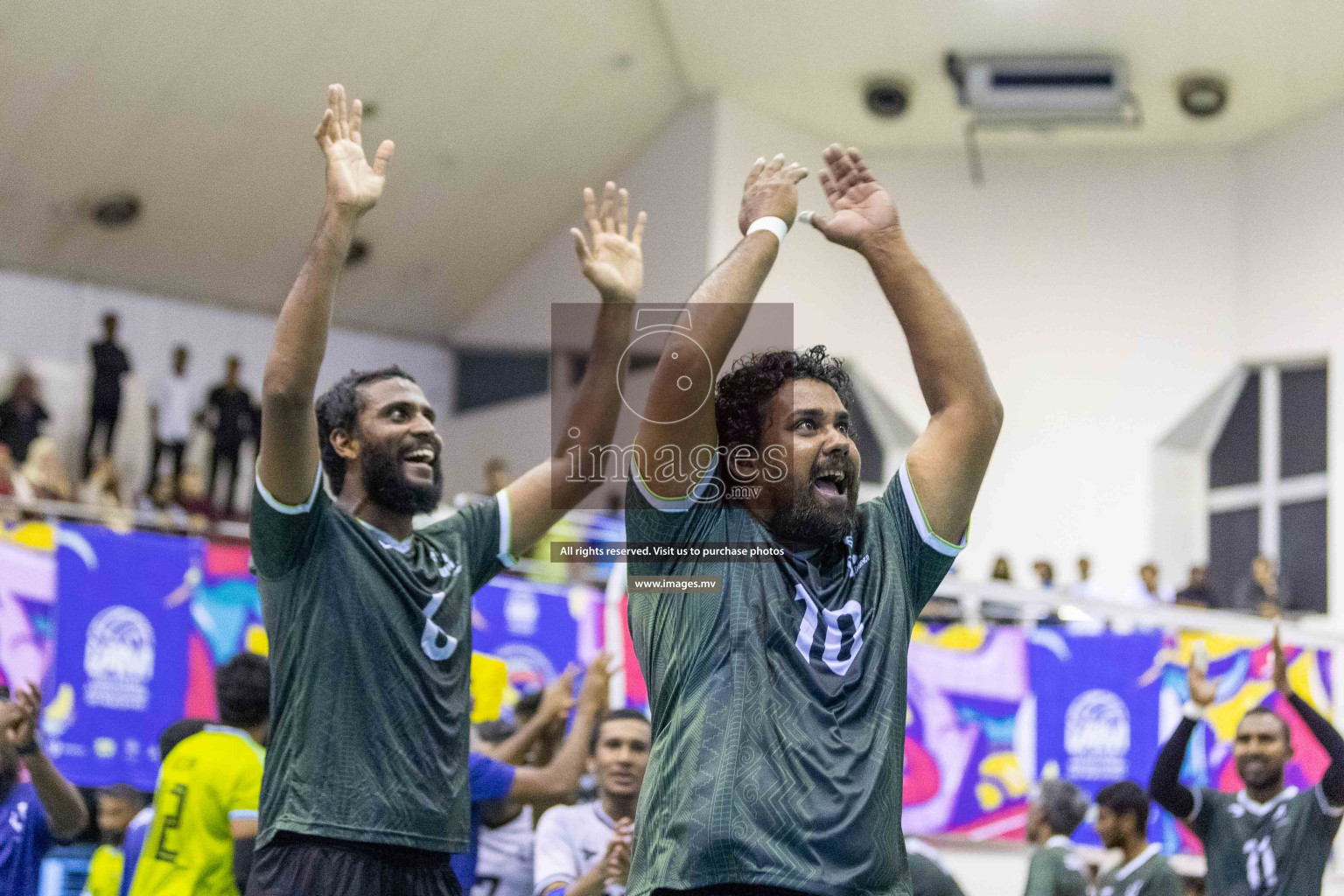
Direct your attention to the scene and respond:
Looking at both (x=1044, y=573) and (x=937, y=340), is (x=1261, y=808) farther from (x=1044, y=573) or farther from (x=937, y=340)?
(x=1044, y=573)

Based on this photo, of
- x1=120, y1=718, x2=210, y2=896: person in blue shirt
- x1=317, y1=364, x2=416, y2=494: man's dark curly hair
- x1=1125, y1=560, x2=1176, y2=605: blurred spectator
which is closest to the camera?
x1=317, y1=364, x2=416, y2=494: man's dark curly hair

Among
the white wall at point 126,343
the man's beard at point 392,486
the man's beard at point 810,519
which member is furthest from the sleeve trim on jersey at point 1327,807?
the white wall at point 126,343

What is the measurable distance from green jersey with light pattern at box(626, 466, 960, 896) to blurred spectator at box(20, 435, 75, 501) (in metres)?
9.95

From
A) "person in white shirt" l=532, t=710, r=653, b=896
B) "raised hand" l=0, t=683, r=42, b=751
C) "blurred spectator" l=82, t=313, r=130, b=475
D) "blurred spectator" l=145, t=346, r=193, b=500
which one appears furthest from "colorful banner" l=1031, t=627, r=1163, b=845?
"blurred spectator" l=82, t=313, r=130, b=475

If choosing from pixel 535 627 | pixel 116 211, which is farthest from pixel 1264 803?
pixel 116 211

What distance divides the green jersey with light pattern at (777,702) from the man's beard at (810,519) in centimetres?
4

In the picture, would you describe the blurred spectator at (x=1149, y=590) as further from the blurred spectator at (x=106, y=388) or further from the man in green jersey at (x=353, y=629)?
the man in green jersey at (x=353, y=629)

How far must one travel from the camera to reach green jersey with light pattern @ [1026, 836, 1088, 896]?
6.82 meters

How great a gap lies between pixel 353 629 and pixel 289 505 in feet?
1.00

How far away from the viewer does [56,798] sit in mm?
5188

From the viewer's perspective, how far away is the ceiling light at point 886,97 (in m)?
15.1

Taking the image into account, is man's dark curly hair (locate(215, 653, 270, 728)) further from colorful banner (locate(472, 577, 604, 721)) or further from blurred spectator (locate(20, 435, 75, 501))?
blurred spectator (locate(20, 435, 75, 501))

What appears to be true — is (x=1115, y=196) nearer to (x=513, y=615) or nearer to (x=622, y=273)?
(x=513, y=615)

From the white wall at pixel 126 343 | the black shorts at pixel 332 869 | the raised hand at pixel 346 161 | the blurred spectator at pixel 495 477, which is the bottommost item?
the black shorts at pixel 332 869
